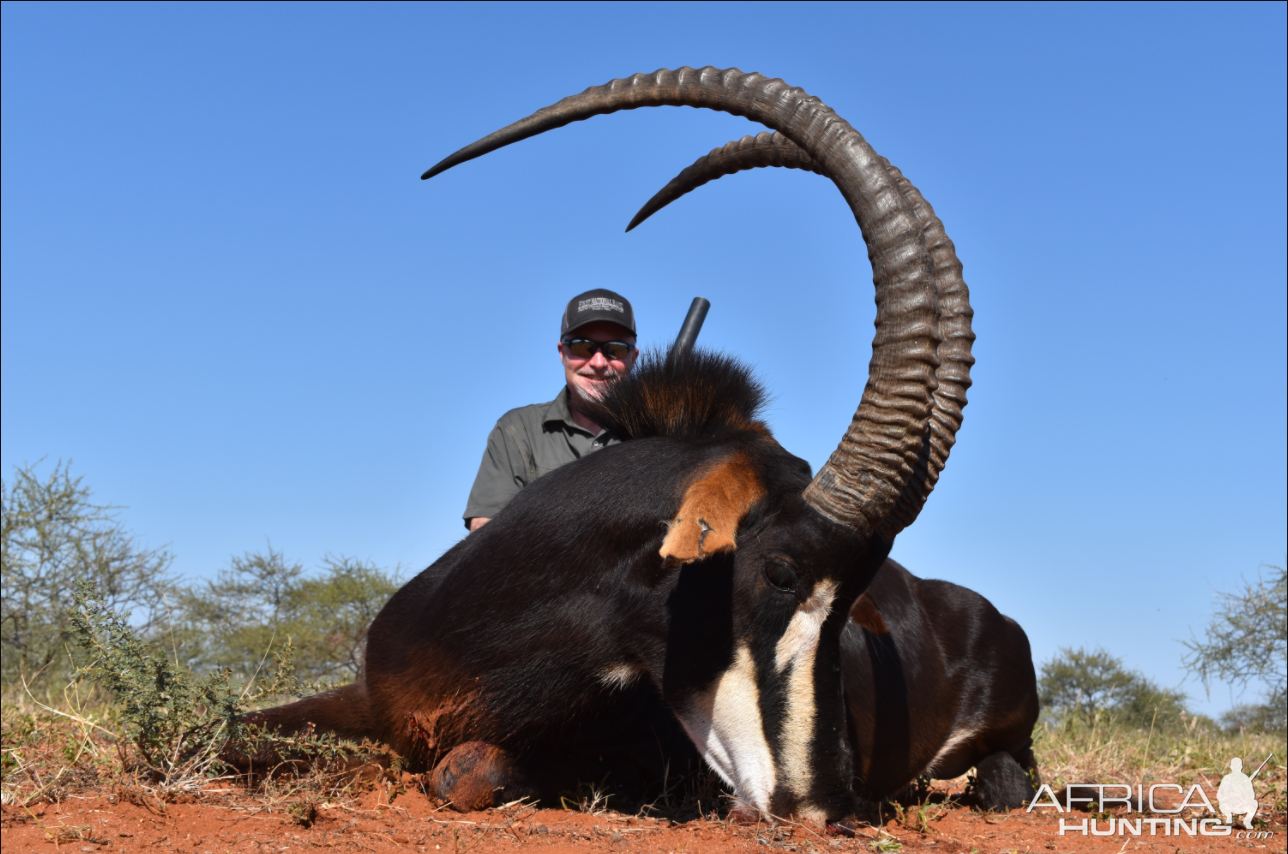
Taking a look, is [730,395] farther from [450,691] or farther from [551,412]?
[551,412]

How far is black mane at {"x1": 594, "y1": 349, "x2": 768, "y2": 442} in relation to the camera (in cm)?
457

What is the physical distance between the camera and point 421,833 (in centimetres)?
367

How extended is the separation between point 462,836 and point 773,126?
8.97 ft

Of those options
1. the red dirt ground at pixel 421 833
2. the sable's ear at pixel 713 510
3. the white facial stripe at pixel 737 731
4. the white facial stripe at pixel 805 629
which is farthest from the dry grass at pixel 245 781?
the sable's ear at pixel 713 510

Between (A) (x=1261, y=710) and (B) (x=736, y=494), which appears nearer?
(B) (x=736, y=494)

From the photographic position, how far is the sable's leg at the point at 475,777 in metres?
4.07

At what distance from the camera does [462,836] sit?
3.64 meters

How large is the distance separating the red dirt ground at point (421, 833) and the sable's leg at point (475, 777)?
0.06 m

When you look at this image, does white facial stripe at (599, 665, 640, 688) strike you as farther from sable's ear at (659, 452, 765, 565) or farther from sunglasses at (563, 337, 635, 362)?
sunglasses at (563, 337, 635, 362)

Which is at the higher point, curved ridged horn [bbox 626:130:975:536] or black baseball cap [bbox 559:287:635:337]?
black baseball cap [bbox 559:287:635:337]

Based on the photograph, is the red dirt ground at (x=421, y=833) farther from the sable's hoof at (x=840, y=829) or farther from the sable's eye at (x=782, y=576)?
the sable's eye at (x=782, y=576)

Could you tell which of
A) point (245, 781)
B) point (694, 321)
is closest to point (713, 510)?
point (245, 781)

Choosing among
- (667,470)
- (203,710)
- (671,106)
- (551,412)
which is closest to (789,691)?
(667,470)

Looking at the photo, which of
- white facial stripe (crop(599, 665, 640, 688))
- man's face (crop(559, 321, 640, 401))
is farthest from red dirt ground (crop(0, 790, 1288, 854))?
man's face (crop(559, 321, 640, 401))
